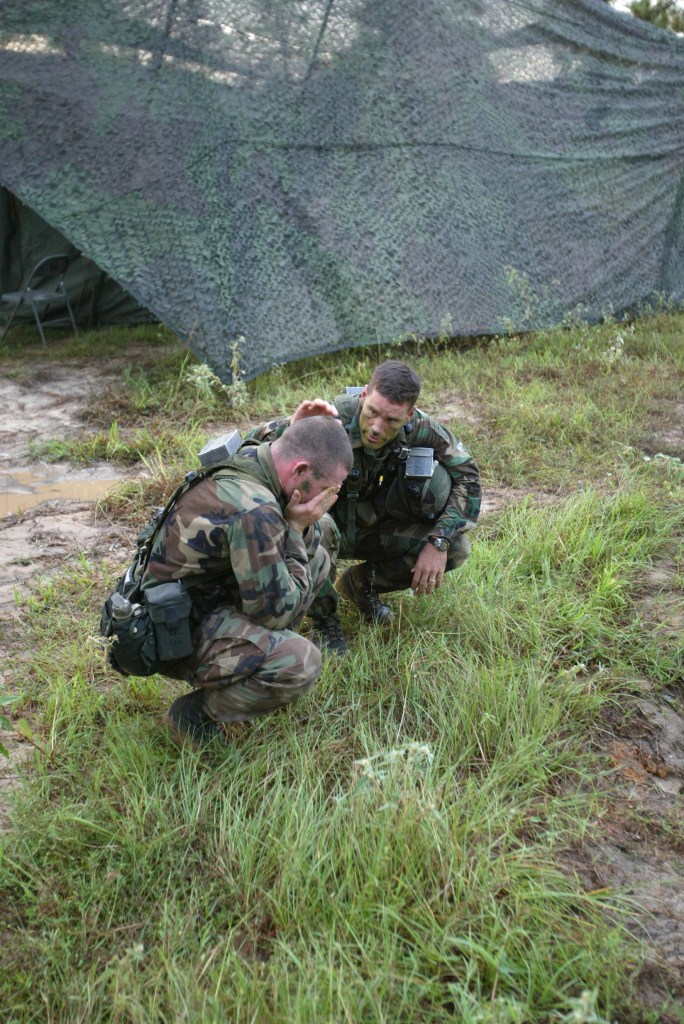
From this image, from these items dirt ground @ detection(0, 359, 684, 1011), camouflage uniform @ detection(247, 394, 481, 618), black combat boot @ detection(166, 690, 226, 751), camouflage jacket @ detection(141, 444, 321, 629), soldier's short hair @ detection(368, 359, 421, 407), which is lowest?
dirt ground @ detection(0, 359, 684, 1011)

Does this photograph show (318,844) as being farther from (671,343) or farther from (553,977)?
(671,343)

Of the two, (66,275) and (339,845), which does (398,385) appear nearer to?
(339,845)

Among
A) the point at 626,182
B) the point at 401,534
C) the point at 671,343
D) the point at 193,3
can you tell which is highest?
the point at 193,3

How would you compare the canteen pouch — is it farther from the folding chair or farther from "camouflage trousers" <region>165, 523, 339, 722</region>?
the folding chair

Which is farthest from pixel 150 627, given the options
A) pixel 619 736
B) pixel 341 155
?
pixel 341 155

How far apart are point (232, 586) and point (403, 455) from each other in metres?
0.88

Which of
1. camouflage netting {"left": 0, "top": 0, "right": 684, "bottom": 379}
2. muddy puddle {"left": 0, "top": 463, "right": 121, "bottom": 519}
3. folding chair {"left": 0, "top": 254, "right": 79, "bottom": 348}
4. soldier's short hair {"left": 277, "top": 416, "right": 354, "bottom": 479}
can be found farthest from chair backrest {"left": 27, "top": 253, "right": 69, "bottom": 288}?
soldier's short hair {"left": 277, "top": 416, "right": 354, "bottom": 479}

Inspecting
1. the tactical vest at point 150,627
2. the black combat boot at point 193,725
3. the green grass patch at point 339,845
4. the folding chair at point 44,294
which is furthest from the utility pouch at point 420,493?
the folding chair at point 44,294

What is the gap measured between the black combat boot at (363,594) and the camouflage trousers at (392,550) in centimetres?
3

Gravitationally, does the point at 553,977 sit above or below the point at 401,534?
below

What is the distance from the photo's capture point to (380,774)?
2145mm

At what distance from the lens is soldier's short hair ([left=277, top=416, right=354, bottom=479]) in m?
2.29

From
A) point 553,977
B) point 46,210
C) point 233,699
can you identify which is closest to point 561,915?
point 553,977

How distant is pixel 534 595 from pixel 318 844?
146 centimetres
